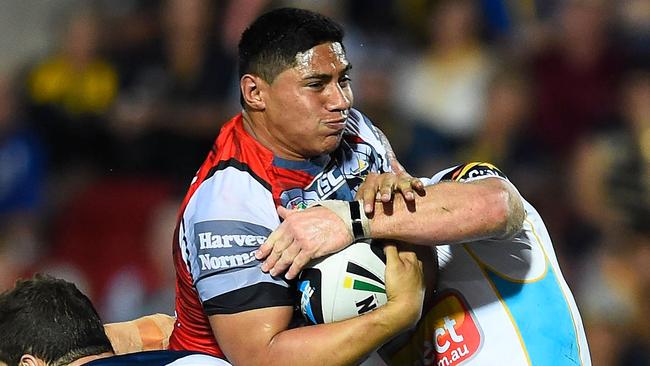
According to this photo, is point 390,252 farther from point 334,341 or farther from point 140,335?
point 140,335

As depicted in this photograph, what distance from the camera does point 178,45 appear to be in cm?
802

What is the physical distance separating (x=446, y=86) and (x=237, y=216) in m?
4.41

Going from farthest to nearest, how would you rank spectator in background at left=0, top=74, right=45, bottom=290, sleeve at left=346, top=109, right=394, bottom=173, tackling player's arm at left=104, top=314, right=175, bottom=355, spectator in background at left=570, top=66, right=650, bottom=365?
spectator in background at left=0, top=74, right=45, bottom=290
spectator in background at left=570, top=66, right=650, bottom=365
tackling player's arm at left=104, top=314, right=175, bottom=355
sleeve at left=346, top=109, right=394, bottom=173

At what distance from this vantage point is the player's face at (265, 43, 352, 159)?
3729 millimetres

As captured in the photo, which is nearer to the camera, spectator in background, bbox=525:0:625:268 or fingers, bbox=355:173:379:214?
fingers, bbox=355:173:379:214

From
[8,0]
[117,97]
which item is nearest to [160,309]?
[117,97]

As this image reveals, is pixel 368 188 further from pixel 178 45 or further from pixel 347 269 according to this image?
pixel 178 45

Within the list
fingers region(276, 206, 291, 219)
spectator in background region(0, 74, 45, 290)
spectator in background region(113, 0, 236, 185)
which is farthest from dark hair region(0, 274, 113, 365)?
spectator in background region(0, 74, 45, 290)

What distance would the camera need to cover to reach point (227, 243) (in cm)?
350

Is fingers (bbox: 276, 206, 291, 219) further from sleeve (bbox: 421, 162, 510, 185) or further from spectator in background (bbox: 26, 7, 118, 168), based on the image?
spectator in background (bbox: 26, 7, 118, 168)

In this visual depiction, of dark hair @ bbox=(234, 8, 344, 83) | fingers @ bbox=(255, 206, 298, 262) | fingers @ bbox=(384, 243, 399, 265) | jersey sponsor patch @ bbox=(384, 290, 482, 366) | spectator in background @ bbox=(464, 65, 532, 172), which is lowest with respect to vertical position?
spectator in background @ bbox=(464, 65, 532, 172)

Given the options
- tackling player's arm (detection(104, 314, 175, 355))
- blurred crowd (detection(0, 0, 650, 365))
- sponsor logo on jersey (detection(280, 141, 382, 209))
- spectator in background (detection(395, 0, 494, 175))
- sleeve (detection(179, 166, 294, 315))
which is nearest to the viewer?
sleeve (detection(179, 166, 294, 315))

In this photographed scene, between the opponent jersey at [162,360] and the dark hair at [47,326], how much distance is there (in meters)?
0.16

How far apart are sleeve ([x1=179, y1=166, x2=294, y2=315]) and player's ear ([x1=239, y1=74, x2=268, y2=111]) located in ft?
0.99
